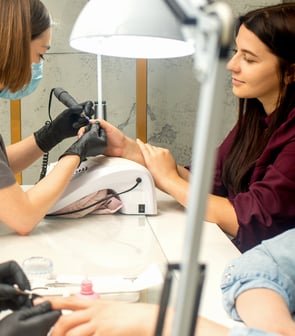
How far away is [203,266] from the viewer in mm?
350

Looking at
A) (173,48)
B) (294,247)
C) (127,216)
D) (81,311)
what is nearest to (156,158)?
(127,216)

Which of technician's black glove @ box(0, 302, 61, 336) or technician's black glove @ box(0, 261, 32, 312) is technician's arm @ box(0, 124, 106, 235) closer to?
technician's black glove @ box(0, 261, 32, 312)

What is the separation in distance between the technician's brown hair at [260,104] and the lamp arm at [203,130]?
4.13 feet

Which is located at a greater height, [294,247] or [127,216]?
[294,247]

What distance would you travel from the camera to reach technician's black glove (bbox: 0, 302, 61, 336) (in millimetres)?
606

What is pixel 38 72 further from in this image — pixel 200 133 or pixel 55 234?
pixel 200 133

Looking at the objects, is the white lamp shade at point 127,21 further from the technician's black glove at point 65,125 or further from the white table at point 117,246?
the white table at point 117,246

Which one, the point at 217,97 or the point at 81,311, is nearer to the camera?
the point at 217,97

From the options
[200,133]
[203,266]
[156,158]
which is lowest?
[156,158]

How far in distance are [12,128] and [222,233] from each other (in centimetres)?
159

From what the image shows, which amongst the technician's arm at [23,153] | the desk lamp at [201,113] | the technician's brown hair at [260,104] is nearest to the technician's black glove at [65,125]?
the technician's arm at [23,153]

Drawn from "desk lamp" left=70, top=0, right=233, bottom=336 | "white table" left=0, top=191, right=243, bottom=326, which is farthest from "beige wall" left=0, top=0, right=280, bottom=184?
"desk lamp" left=70, top=0, right=233, bottom=336

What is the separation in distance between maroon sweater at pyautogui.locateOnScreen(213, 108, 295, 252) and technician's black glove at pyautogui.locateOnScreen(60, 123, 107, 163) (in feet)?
1.39

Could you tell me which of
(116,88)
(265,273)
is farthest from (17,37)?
(116,88)
